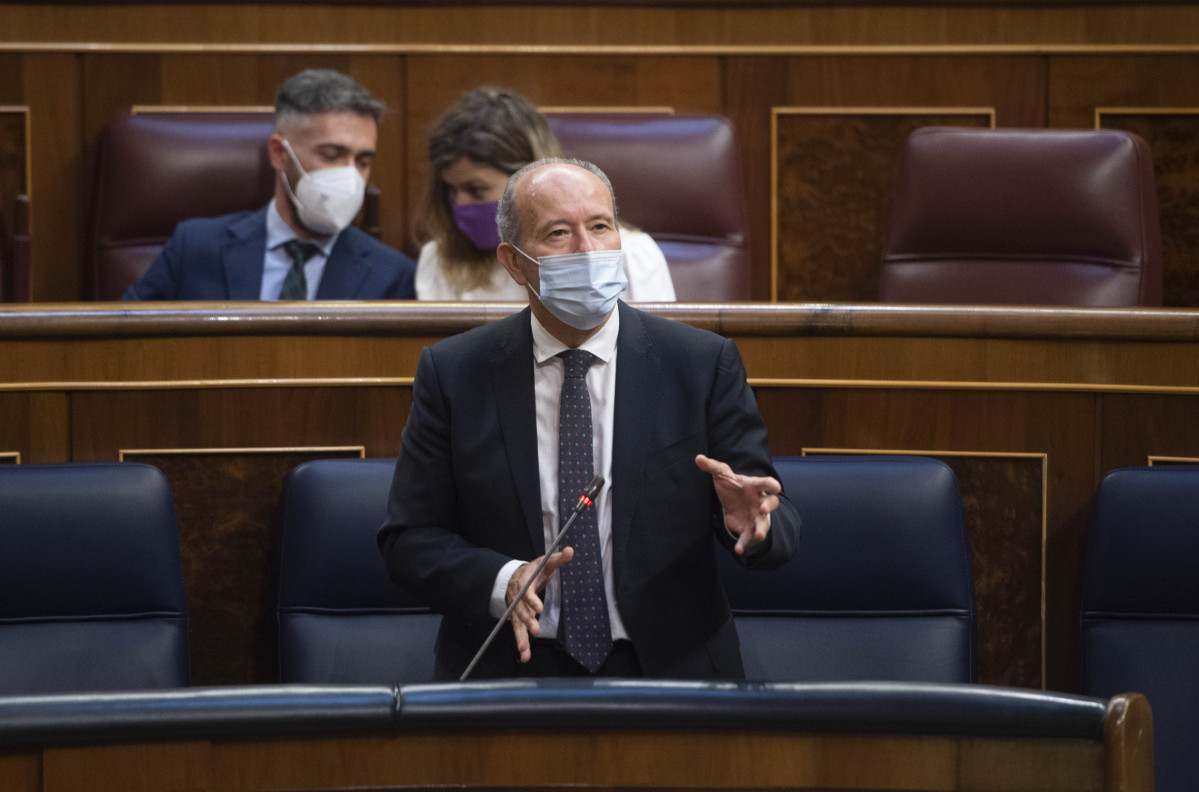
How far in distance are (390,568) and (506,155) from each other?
0.61m

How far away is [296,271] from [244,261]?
0.05 metres

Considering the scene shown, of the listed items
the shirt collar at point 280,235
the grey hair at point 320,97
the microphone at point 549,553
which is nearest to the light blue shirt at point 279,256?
the shirt collar at point 280,235

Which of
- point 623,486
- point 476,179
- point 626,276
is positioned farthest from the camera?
point 476,179

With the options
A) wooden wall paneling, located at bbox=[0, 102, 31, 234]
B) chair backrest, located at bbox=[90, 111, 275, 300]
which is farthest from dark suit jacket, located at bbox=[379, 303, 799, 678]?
wooden wall paneling, located at bbox=[0, 102, 31, 234]

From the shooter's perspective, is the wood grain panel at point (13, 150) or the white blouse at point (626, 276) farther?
the wood grain panel at point (13, 150)

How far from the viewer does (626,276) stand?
1.19 meters

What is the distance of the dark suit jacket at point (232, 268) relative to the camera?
1332 mm

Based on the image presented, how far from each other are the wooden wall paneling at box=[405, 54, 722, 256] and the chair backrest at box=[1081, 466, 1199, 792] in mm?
831

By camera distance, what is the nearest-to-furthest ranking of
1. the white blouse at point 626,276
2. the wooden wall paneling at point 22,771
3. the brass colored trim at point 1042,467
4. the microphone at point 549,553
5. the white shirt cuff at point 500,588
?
1. the wooden wall paneling at point 22,771
2. the microphone at point 549,553
3. the white shirt cuff at point 500,588
4. the brass colored trim at point 1042,467
5. the white blouse at point 626,276

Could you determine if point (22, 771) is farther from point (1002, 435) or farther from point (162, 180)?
point (162, 180)

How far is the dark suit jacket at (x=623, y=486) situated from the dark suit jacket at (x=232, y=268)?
523 millimetres

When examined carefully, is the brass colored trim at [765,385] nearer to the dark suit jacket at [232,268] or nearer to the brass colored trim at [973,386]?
the brass colored trim at [973,386]

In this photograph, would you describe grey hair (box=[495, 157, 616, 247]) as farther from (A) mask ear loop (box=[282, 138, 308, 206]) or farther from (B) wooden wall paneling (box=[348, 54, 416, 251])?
(B) wooden wall paneling (box=[348, 54, 416, 251])

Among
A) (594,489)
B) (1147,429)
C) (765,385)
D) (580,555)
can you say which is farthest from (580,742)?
(1147,429)
